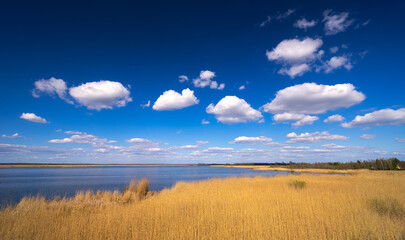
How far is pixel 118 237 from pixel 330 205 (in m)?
8.09

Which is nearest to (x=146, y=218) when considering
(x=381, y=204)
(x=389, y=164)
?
(x=381, y=204)

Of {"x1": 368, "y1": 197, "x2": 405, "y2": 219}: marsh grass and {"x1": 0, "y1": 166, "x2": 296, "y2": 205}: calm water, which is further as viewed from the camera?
{"x1": 0, "y1": 166, "x2": 296, "y2": 205}: calm water

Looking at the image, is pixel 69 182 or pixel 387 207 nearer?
pixel 387 207

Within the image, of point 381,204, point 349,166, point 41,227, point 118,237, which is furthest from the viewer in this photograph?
point 349,166

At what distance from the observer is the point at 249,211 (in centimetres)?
761

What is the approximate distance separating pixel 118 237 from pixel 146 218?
1.70 meters

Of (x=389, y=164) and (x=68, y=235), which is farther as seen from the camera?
(x=389, y=164)

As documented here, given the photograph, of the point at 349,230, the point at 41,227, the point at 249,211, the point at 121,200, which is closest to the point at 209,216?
the point at 249,211

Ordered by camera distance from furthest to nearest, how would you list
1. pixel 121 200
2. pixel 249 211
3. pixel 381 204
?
pixel 121 200 → pixel 381 204 → pixel 249 211

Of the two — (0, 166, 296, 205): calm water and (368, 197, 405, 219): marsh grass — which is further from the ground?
(368, 197, 405, 219): marsh grass

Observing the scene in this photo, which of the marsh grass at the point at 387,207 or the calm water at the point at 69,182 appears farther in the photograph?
the calm water at the point at 69,182

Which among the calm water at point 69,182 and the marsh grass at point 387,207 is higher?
the marsh grass at point 387,207

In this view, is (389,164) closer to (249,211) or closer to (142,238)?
(249,211)

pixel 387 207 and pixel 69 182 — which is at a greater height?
pixel 387 207
